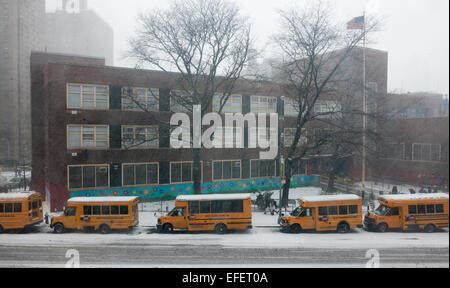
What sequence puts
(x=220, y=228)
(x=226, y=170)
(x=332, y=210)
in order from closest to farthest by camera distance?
(x=332, y=210), (x=220, y=228), (x=226, y=170)

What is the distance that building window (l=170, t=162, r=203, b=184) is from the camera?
59.7 feet

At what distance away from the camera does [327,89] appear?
15.6 metres

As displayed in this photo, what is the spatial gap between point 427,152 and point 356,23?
7386 mm

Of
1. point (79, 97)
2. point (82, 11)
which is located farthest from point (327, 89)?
point (79, 97)

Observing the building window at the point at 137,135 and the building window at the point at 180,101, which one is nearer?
the building window at the point at 180,101

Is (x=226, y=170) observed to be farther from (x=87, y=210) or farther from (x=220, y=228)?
(x=87, y=210)

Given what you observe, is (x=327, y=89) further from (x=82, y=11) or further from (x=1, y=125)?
(x=1, y=125)

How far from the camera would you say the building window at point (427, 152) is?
7.76m

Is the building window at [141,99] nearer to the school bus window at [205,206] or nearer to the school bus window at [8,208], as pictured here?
the school bus window at [205,206]

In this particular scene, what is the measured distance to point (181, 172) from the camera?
18.4 m

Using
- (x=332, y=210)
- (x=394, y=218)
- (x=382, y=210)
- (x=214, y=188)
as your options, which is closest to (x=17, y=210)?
(x=214, y=188)

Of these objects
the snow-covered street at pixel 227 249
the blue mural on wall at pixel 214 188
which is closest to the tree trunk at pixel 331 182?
the blue mural on wall at pixel 214 188

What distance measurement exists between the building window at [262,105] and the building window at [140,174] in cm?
692

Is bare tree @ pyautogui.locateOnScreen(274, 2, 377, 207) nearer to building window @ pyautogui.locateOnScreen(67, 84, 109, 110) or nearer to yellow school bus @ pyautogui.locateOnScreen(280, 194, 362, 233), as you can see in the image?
yellow school bus @ pyautogui.locateOnScreen(280, 194, 362, 233)
